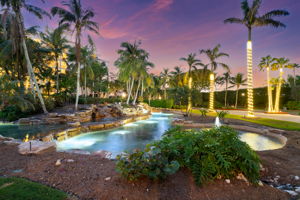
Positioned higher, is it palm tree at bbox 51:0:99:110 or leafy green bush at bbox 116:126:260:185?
palm tree at bbox 51:0:99:110

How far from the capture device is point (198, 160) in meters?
2.72

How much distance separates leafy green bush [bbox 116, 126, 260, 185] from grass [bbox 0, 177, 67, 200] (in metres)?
0.98

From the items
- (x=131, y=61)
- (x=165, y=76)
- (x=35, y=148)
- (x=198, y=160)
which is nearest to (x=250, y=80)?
(x=198, y=160)

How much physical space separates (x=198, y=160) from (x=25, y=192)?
279cm

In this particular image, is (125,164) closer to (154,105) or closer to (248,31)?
(248,31)

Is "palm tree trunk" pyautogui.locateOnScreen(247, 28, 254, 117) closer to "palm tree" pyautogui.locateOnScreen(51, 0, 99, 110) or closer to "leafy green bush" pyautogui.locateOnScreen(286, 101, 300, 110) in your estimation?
"palm tree" pyautogui.locateOnScreen(51, 0, 99, 110)

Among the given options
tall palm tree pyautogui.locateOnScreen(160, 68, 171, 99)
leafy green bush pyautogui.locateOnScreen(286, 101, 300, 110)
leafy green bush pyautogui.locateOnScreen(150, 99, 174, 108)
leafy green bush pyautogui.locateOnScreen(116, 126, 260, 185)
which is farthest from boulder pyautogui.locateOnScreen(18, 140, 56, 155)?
tall palm tree pyautogui.locateOnScreen(160, 68, 171, 99)

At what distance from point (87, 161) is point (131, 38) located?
20.7 m

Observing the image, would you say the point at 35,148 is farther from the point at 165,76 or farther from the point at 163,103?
the point at 165,76

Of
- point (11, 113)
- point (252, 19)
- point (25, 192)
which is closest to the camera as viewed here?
point (25, 192)

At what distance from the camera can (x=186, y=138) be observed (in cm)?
306

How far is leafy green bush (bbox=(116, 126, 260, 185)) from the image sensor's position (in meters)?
2.48

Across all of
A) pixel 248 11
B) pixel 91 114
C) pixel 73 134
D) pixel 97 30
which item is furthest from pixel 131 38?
pixel 73 134

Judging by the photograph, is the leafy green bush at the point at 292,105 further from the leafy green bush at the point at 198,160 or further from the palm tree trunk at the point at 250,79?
the leafy green bush at the point at 198,160
